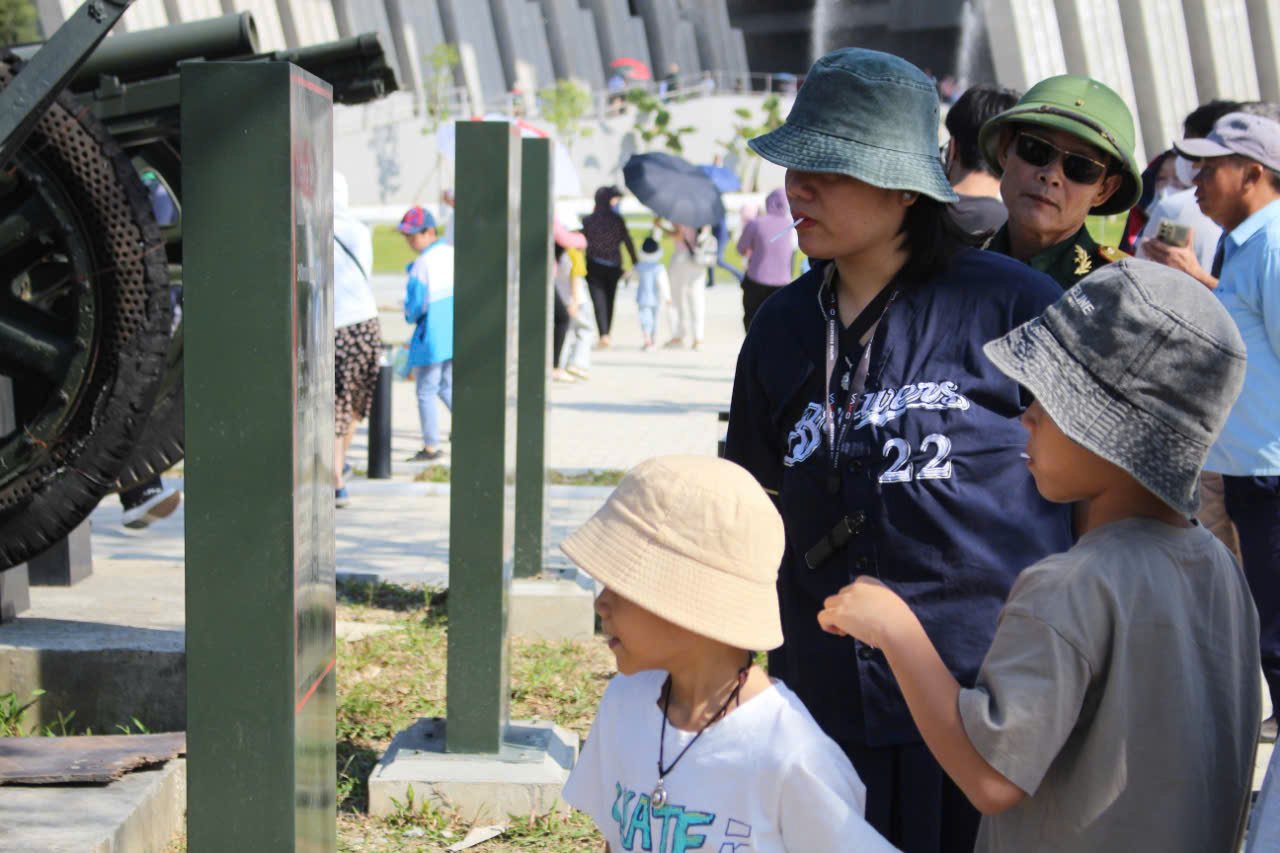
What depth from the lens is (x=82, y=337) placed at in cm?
516

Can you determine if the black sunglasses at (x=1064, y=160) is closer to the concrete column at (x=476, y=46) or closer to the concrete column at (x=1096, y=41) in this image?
the concrete column at (x=1096, y=41)

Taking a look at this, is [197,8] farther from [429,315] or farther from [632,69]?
[429,315]

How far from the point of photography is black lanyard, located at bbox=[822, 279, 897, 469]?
283cm

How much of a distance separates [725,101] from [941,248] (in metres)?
58.6

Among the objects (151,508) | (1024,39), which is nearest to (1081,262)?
(151,508)

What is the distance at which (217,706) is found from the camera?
2711 millimetres

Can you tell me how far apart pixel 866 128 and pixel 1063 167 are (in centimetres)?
91

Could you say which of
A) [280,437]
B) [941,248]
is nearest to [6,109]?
[280,437]

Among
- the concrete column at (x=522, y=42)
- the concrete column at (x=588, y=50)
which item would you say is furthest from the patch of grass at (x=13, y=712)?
the concrete column at (x=588, y=50)

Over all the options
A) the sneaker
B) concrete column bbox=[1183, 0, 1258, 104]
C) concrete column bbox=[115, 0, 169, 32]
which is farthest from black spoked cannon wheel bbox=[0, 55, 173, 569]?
concrete column bbox=[1183, 0, 1258, 104]

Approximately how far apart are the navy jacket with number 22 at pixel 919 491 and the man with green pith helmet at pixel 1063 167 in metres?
0.68

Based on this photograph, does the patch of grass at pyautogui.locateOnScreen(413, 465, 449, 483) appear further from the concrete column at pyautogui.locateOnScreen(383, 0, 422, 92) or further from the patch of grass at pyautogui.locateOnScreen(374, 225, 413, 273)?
the concrete column at pyautogui.locateOnScreen(383, 0, 422, 92)

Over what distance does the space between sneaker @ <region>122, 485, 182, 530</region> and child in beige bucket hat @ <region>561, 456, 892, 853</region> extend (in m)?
6.35

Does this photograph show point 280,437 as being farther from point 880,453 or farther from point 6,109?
point 6,109
